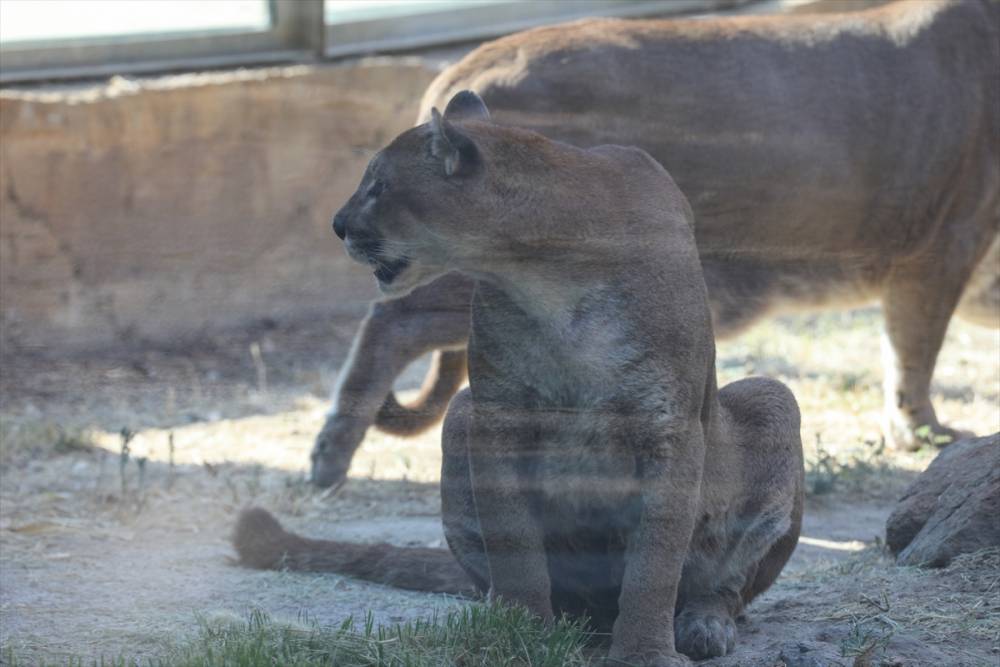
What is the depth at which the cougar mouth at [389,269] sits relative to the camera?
3.38m

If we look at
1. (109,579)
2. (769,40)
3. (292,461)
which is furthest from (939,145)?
(109,579)

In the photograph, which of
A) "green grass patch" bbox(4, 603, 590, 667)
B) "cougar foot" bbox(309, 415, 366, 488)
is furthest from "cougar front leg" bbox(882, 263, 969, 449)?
"green grass patch" bbox(4, 603, 590, 667)

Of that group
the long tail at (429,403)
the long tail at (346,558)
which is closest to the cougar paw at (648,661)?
the long tail at (346,558)

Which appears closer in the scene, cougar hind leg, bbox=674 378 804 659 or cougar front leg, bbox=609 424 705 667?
cougar front leg, bbox=609 424 705 667

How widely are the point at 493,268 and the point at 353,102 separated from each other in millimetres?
5015

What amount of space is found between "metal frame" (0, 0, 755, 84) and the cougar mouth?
3303 millimetres

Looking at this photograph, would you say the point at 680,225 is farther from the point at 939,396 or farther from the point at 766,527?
the point at 939,396

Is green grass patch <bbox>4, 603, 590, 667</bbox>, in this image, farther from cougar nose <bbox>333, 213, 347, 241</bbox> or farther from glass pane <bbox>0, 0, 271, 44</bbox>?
glass pane <bbox>0, 0, 271, 44</bbox>

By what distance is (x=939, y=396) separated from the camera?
657 centimetres

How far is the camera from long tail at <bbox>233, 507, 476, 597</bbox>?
4.14 meters

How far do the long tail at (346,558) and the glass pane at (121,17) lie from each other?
67.1 inches

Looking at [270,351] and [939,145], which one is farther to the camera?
[270,351]

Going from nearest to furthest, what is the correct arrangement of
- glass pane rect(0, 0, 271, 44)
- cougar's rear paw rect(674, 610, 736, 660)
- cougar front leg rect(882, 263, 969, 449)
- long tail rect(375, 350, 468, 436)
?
cougar's rear paw rect(674, 610, 736, 660)
glass pane rect(0, 0, 271, 44)
long tail rect(375, 350, 468, 436)
cougar front leg rect(882, 263, 969, 449)

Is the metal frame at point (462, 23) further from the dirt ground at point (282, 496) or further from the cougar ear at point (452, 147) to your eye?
the cougar ear at point (452, 147)
